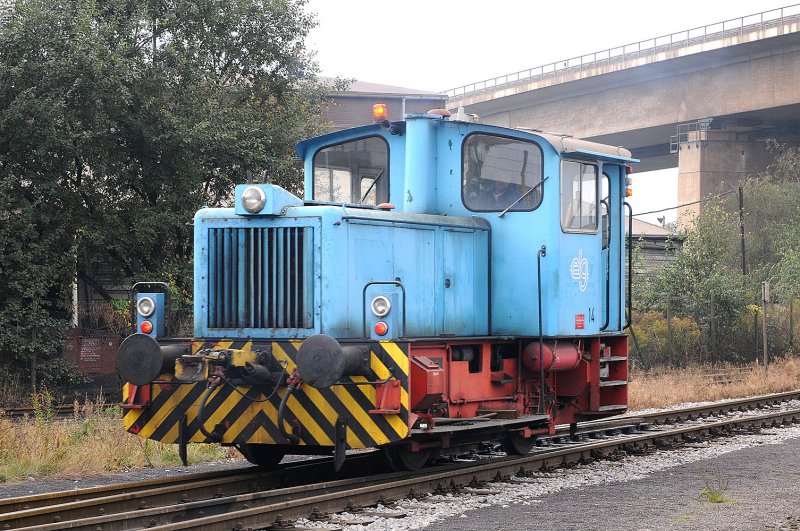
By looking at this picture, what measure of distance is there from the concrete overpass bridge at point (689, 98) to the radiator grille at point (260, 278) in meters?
29.6

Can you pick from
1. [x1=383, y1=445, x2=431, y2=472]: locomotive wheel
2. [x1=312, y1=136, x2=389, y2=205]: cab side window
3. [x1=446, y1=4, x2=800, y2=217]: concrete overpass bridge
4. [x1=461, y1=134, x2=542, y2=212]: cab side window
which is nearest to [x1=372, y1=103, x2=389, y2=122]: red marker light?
[x1=312, y1=136, x2=389, y2=205]: cab side window

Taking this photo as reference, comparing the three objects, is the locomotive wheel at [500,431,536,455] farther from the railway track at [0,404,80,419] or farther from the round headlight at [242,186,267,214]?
the railway track at [0,404,80,419]

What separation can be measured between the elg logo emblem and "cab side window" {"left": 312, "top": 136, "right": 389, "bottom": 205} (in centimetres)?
210

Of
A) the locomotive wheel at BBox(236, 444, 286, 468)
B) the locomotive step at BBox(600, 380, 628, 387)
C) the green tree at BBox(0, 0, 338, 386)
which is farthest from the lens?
the green tree at BBox(0, 0, 338, 386)

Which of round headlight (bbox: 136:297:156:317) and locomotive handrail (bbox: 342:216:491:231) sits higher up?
locomotive handrail (bbox: 342:216:491:231)

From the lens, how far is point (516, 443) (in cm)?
1112

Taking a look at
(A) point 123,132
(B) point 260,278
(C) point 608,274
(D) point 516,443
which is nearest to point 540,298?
(D) point 516,443

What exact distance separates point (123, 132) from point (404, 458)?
13.3 meters

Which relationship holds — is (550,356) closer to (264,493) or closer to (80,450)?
(264,493)

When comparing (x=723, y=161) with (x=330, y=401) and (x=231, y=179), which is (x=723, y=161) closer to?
(x=231, y=179)

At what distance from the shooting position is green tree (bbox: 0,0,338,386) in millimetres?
19359

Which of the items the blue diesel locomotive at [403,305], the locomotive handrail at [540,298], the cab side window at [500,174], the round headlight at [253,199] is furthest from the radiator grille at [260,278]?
the locomotive handrail at [540,298]

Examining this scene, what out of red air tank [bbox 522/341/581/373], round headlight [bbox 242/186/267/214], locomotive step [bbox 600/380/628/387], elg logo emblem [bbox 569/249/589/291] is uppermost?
round headlight [bbox 242/186/267/214]

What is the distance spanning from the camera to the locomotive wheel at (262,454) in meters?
10.0
